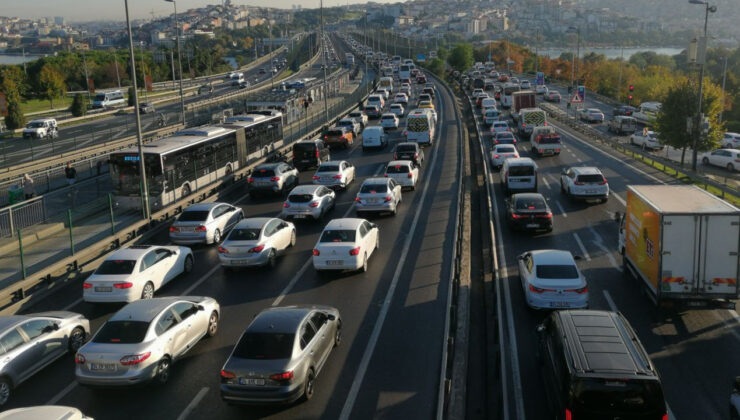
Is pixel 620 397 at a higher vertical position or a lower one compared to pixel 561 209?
higher

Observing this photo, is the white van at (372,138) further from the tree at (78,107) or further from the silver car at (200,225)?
the tree at (78,107)

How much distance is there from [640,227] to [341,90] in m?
83.4

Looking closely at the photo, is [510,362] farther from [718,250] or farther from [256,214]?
[256,214]

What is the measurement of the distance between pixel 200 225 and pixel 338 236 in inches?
220

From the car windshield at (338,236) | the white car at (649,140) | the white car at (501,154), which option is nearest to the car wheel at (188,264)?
the car windshield at (338,236)

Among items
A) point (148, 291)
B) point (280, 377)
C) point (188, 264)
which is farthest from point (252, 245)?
point (280, 377)

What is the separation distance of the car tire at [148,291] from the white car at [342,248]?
4331 mm

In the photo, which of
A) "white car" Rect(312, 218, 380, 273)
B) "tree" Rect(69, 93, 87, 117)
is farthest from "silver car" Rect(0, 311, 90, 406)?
"tree" Rect(69, 93, 87, 117)

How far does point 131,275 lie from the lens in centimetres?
1598

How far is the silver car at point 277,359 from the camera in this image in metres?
10.4

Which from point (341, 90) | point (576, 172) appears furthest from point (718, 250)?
point (341, 90)

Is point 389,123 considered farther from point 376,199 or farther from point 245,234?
point 245,234

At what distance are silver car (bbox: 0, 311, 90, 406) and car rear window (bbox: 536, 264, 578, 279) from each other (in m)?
10.3

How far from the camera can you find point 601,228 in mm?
23047
